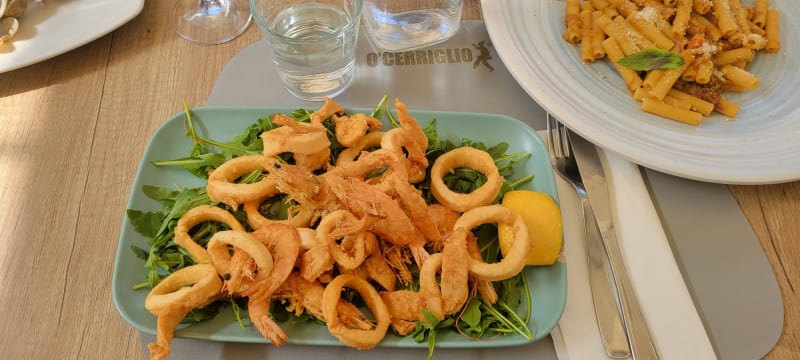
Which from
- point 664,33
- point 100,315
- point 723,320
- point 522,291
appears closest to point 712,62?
point 664,33

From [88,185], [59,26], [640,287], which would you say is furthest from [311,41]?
[640,287]

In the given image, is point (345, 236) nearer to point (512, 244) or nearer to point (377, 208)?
point (377, 208)

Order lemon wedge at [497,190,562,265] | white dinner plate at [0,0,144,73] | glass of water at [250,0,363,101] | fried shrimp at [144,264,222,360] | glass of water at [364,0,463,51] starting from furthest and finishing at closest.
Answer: glass of water at [364,0,463,51]
white dinner plate at [0,0,144,73]
glass of water at [250,0,363,101]
lemon wedge at [497,190,562,265]
fried shrimp at [144,264,222,360]

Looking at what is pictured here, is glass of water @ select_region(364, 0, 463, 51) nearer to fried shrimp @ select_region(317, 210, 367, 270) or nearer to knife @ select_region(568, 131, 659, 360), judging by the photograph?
knife @ select_region(568, 131, 659, 360)

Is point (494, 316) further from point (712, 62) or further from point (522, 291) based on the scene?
point (712, 62)

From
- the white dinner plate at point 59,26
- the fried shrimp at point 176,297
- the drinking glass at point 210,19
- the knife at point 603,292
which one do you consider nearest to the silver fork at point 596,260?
the knife at point 603,292

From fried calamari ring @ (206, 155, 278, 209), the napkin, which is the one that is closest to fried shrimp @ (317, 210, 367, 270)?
fried calamari ring @ (206, 155, 278, 209)

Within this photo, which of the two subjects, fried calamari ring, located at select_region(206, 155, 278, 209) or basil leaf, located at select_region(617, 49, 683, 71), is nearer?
fried calamari ring, located at select_region(206, 155, 278, 209)

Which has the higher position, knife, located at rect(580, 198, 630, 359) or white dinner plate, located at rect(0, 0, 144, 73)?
white dinner plate, located at rect(0, 0, 144, 73)
